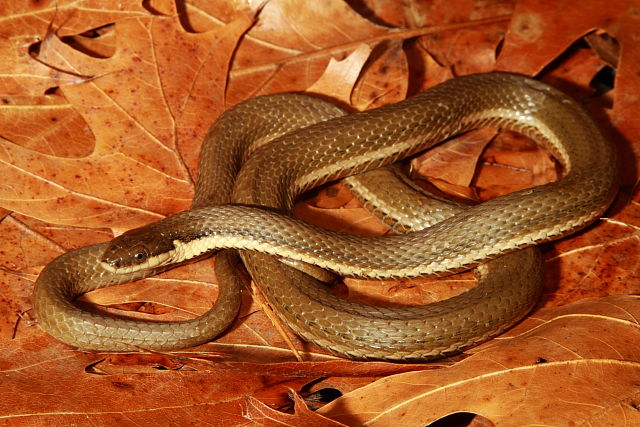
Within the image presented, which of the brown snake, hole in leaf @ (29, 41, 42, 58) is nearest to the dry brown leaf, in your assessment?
the brown snake

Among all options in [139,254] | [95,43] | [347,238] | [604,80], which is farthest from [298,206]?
[604,80]

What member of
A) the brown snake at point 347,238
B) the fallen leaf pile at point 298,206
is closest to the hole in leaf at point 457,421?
the fallen leaf pile at point 298,206

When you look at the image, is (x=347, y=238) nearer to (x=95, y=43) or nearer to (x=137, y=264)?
(x=137, y=264)

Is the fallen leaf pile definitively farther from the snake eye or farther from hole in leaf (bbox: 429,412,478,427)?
the snake eye

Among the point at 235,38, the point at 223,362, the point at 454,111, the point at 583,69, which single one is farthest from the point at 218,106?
the point at 583,69

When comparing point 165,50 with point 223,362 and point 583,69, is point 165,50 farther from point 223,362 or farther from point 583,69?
point 583,69

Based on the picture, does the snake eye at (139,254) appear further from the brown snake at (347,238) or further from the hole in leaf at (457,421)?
the hole in leaf at (457,421)
